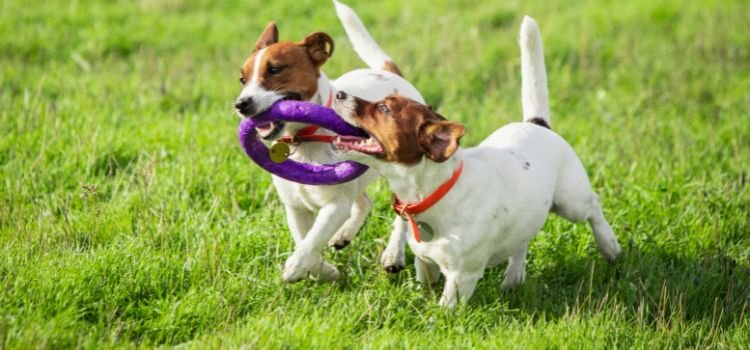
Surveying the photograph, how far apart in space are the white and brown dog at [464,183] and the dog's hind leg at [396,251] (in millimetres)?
187

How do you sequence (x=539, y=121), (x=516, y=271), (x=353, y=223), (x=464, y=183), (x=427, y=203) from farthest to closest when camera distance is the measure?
(x=539, y=121)
(x=353, y=223)
(x=516, y=271)
(x=464, y=183)
(x=427, y=203)

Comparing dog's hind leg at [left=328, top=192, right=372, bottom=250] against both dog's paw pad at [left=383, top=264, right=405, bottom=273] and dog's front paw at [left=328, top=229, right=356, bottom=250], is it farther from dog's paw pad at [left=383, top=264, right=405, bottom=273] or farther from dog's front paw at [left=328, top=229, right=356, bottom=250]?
Result: dog's paw pad at [left=383, top=264, right=405, bottom=273]

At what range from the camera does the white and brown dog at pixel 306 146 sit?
5180 mm

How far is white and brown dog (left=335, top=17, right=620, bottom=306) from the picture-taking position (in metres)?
4.78

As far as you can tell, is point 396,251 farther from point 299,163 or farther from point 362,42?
point 362,42

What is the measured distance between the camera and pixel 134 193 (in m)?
6.11

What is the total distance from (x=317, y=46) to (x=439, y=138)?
1.20 metres

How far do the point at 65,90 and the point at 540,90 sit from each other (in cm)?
466

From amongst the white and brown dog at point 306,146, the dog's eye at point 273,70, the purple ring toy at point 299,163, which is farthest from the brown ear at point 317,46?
the purple ring toy at point 299,163

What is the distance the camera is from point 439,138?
469 cm

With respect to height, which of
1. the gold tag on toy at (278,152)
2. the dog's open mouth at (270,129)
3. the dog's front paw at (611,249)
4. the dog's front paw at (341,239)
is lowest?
the dog's front paw at (611,249)

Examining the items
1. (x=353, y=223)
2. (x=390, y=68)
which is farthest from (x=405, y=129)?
(x=390, y=68)

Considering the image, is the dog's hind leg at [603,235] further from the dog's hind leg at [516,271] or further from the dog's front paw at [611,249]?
the dog's hind leg at [516,271]

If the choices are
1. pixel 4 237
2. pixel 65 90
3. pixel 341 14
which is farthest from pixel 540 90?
pixel 65 90
